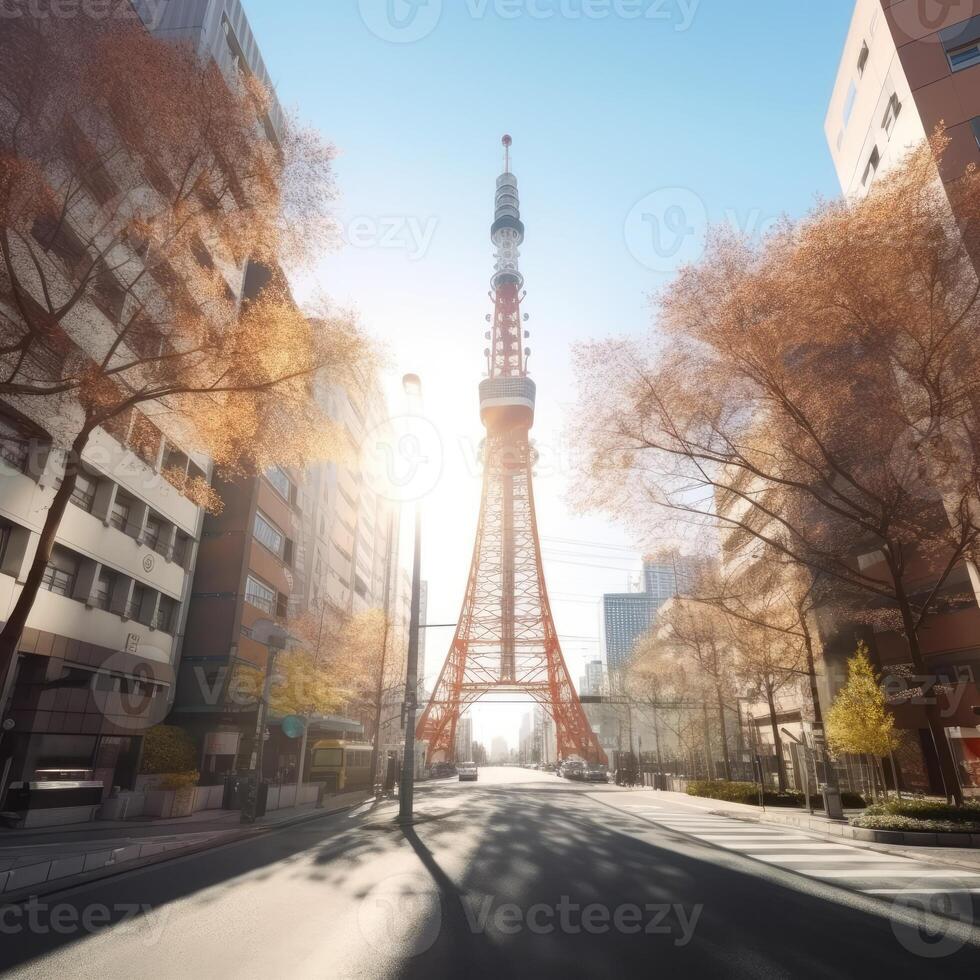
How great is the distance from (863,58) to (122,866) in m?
33.2

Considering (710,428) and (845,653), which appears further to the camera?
(845,653)

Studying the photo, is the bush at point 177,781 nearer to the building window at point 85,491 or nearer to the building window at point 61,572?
the building window at point 61,572

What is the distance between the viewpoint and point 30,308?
9.52 metres

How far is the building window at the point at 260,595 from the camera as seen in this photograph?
28941 millimetres

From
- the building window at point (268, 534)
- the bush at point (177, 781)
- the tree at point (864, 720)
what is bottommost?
the bush at point (177, 781)

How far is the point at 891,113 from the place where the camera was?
851 inches

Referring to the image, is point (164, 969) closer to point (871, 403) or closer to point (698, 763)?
point (871, 403)

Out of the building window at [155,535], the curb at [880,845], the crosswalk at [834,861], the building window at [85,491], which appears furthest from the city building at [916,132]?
the building window at [155,535]

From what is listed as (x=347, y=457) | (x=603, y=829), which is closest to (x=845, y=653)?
(x=603, y=829)

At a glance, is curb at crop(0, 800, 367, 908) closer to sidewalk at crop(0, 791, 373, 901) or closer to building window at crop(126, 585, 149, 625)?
sidewalk at crop(0, 791, 373, 901)

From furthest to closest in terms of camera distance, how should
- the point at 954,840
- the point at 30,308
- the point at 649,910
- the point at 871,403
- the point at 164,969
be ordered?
the point at 871,403
the point at 954,840
the point at 30,308
the point at 649,910
the point at 164,969

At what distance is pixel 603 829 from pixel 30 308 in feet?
48.9

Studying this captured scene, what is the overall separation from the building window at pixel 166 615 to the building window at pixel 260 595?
10.7 feet

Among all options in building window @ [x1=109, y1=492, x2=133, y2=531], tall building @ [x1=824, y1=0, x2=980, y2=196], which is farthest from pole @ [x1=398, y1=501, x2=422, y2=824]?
tall building @ [x1=824, y1=0, x2=980, y2=196]
